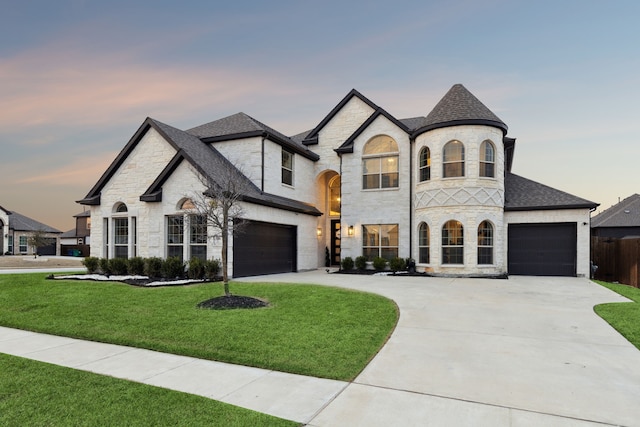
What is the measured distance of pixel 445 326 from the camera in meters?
7.28

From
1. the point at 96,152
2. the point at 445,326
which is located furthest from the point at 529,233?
the point at 96,152

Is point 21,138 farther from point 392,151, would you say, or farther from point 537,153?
point 537,153

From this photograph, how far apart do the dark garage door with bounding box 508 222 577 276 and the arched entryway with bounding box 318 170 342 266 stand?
9.67 meters

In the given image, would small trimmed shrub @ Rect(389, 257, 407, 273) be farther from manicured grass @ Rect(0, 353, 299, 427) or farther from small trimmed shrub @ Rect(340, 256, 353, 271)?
manicured grass @ Rect(0, 353, 299, 427)

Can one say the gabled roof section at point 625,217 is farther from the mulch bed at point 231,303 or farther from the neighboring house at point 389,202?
the mulch bed at point 231,303

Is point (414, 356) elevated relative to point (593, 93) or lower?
lower

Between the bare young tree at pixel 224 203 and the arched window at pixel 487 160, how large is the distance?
415 inches

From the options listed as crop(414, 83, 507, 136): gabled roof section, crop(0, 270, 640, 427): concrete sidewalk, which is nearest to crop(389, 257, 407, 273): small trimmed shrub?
crop(414, 83, 507, 136): gabled roof section

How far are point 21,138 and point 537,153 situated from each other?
3558 cm

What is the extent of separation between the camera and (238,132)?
18.1m

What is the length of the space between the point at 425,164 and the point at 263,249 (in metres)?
8.72

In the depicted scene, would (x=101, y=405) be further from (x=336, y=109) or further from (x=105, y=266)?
(x=336, y=109)

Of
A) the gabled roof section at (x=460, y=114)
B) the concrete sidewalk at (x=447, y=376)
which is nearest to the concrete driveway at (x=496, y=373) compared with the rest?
the concrete sidewalk at (x=447, y=376)

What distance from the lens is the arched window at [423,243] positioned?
17.6m
